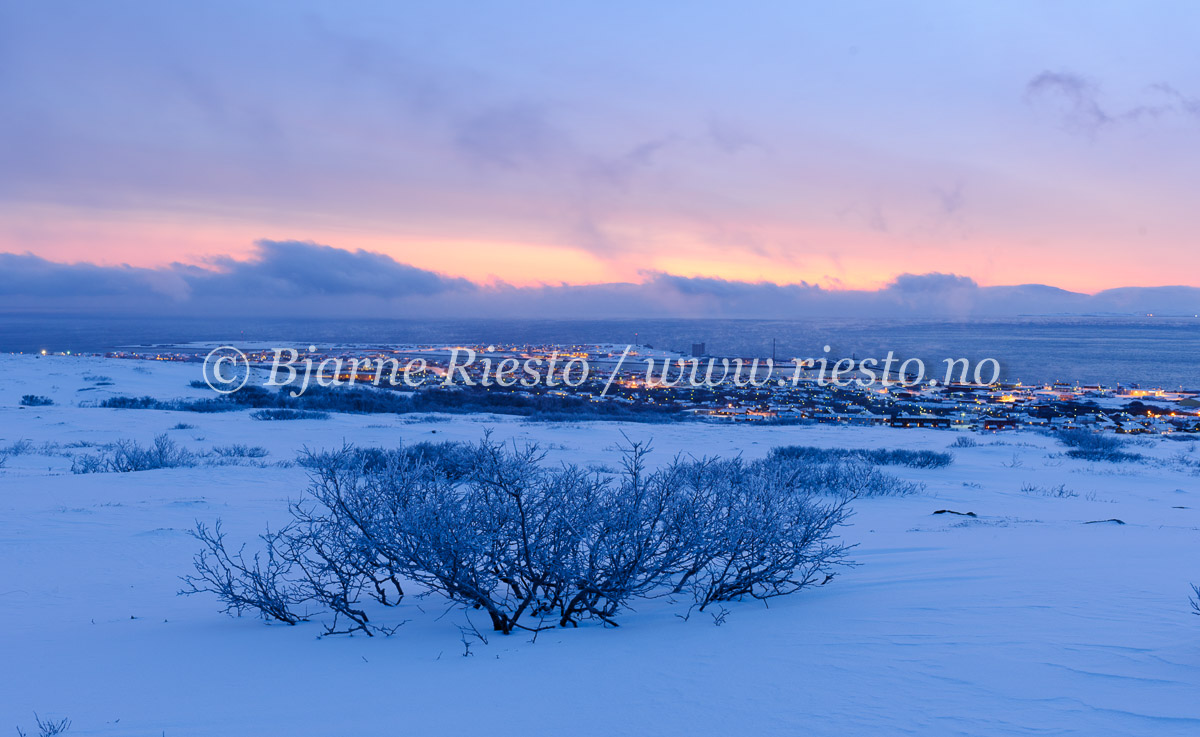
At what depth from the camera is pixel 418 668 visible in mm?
3172

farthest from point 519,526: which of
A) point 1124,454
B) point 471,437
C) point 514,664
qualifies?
point 1124,454

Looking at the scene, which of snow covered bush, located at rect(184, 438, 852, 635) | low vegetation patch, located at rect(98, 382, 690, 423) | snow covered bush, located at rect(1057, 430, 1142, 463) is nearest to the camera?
snow covered bush, located at rect(184, 438, 852, 635)

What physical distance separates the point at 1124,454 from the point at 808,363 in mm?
37235

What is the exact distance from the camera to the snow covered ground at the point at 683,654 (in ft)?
8.42

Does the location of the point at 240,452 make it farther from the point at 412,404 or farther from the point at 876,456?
the point at 412,404

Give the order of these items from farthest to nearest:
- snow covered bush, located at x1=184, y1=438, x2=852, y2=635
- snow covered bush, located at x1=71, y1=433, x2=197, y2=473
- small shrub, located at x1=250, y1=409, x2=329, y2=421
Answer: small shrub, located at x1=250, y1=409, x2=329, y2=421 → snow covered bush, located at x1=71, y1=433, x2=197, y2=473 → snow covered bush, located at x1=184, y1=438, x2=852, y2=635

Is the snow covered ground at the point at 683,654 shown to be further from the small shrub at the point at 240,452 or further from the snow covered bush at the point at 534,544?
the small shrub at the point at 240,452

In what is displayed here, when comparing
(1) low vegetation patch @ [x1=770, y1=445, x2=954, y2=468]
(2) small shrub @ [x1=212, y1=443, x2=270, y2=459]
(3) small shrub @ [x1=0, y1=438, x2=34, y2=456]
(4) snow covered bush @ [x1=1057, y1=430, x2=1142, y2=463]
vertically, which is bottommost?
(3) small shrub @ [x1=0, y1=438, x2=34, y2=456]

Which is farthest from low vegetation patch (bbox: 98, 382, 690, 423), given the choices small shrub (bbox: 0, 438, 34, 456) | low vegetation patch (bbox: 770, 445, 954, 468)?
low vegetation patch (bbox: 770, 445, 954, 468)

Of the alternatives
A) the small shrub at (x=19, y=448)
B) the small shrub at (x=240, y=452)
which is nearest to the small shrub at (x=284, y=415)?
the small shrub at (x=240, y=452)

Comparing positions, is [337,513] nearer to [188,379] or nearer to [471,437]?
[471,437]

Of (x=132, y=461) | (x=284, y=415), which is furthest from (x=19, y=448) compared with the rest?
(x=284, y=415)

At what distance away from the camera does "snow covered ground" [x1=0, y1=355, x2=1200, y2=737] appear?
2.57 metres

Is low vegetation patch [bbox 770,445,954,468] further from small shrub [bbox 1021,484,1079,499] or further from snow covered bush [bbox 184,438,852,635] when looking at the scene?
snow covered bush [bbox 184,438,852,635]
